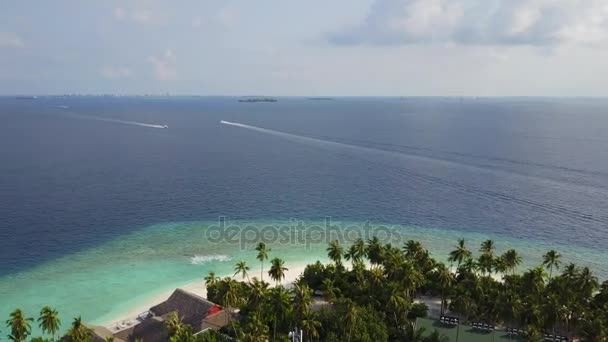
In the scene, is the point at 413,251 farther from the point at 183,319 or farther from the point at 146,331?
the point at 146,331

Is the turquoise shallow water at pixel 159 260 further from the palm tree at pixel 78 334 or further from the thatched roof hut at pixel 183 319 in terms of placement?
the palm tree at pixel 78 334

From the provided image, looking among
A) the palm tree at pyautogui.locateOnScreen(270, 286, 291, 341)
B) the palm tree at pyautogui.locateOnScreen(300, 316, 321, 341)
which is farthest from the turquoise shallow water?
the palm tree at pyautogui.locateOnScreen(300, 316, 321, 341)

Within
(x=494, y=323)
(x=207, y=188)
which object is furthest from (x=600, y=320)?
(x=207, y=188)

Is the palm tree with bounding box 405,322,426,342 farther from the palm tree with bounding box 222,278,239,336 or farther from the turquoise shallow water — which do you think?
the turquoise shallow water

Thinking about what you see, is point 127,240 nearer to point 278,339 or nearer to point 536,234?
point 278,339

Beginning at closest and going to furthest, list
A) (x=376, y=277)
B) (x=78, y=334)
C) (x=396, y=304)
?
(x=78, y=334) → (x=396, y=304) → (x=376, y=277)

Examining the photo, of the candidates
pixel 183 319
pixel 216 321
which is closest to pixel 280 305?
pixel 216 321
